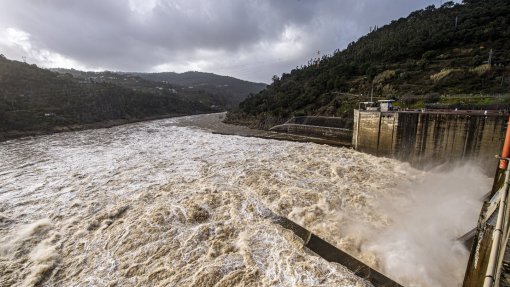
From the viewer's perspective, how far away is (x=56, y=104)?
52812 millimetres

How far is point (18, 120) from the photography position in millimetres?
39781

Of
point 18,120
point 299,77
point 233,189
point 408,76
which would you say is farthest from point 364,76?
point 18,120

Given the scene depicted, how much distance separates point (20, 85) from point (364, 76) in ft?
251

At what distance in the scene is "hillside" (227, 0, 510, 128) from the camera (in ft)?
103

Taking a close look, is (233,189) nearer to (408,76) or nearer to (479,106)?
(479,106)

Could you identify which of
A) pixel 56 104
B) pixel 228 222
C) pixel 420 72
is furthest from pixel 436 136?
pixel 56 104

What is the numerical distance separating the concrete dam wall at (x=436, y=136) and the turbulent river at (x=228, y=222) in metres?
1.34

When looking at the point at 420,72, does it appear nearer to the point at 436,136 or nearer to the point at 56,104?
the point at 436,136

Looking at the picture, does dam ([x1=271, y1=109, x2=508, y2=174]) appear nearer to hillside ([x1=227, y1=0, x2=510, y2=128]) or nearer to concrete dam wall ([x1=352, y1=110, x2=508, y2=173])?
concrete dam wall ([x1=352, y1=110, x2=508, y2=173])

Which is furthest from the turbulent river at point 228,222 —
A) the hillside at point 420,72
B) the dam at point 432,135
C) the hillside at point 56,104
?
the hillside at point 56,104

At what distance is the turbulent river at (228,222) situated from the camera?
7602 mm

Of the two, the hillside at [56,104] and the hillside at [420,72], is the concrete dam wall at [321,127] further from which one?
the hillside at [56,104]

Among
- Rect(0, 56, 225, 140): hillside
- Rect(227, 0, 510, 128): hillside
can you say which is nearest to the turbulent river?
Rect(227, 0, 510, 128): hillside

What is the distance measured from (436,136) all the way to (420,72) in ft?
94.7
